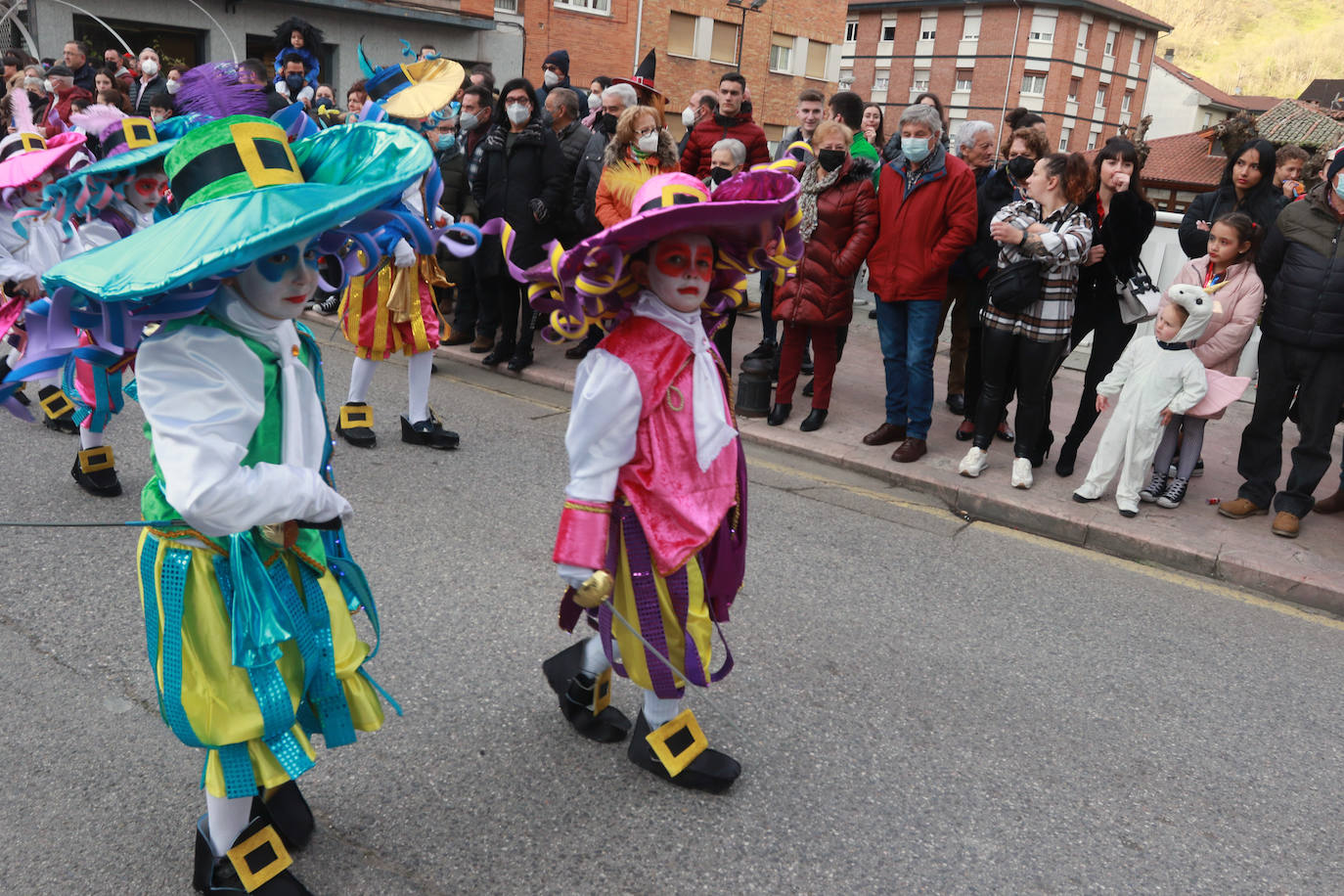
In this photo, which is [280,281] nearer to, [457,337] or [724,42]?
[457,337]

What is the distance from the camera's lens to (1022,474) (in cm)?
603

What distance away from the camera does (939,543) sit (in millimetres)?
5363

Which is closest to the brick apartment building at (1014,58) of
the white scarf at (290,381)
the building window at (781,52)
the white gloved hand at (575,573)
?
the building window at (781,52)

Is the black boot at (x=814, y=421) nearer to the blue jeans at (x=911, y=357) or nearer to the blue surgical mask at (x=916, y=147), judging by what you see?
the blue jeans at (x=911, y=357)

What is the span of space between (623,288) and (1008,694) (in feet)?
7.14

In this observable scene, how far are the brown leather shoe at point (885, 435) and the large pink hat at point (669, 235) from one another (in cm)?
387

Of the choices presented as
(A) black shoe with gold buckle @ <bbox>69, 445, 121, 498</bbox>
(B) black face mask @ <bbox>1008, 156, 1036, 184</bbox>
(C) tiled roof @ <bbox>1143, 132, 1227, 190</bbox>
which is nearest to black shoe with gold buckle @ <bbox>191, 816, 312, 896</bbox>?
(A) black shoe with gold buckle @ <bbox>69, 445, 121, 498</bbox>

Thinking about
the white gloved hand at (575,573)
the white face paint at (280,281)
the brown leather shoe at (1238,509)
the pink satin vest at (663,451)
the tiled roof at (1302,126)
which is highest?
the tiled roof at (1302,126)

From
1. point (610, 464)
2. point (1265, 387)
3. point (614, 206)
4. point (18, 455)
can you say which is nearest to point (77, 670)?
point (610, 464)

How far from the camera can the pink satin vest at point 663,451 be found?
9.07 ft

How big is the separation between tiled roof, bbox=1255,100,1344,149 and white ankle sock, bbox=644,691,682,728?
8048 mm

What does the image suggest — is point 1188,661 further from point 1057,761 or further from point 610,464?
point 610,464

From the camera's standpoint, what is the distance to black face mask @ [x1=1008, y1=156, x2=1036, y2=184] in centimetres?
676

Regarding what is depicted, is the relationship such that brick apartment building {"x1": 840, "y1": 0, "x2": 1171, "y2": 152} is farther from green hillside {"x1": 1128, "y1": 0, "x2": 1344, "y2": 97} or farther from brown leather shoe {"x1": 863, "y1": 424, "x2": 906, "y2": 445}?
green hillside {"x1": 1128, "y1": 0, "x2": 1344, "y2": 97}
